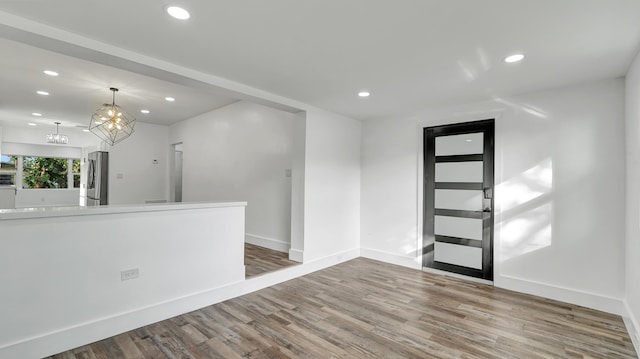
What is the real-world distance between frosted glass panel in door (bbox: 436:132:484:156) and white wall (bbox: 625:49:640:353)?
1.42 m

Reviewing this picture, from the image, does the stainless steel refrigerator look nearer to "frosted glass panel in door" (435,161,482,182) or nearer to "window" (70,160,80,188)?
"window" (70,160,80,188)

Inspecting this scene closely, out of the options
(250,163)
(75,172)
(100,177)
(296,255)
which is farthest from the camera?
(75,172)

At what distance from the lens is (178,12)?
193cm

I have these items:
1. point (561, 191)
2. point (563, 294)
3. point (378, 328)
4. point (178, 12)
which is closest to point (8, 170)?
point (178, 12)

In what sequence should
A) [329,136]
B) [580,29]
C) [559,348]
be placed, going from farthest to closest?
1. [329,136]
2. [559,348]
3. [580,29]

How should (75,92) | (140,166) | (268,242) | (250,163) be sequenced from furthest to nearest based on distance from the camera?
(140,166)
(250,163)
(268,242)
(75,92)

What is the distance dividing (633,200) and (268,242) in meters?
4.60

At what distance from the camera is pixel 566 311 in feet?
9.96

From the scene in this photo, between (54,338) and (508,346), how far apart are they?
11.8ft

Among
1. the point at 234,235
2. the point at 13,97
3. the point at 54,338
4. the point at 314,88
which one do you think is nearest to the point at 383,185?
the point at 314,88

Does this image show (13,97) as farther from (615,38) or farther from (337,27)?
(615,38)

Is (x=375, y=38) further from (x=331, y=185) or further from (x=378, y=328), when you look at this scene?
(x=331, y=185)

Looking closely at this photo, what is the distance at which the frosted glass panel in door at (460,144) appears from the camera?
3.98m

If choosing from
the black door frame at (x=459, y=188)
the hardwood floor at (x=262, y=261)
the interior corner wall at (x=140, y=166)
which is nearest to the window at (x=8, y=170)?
the interior corner wall at (x=140, y=166)
